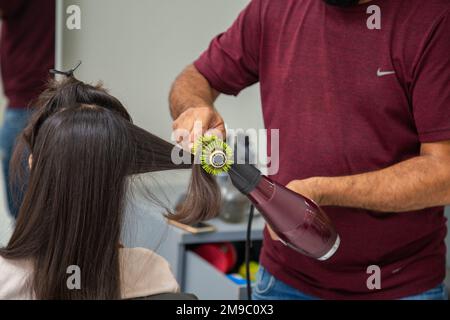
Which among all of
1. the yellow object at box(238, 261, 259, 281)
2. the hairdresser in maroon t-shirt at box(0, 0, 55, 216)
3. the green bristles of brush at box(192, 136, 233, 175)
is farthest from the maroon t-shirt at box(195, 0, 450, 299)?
the yellow object at box(238, 261, 259, 281)

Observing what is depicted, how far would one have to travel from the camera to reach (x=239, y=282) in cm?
211

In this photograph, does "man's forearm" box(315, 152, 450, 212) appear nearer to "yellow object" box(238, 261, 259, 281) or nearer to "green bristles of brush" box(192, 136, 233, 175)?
"green bristles of brush" box(192, 136, 233, 175)

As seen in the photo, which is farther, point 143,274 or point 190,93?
point 190,93

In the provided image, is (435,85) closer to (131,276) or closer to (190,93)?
(190,93)

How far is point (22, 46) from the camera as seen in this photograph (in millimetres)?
1875

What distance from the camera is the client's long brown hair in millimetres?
969

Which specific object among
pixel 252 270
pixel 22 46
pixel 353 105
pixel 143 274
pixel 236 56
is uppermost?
pixel 22 46

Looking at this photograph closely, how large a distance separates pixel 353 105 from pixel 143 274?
21.4 inches

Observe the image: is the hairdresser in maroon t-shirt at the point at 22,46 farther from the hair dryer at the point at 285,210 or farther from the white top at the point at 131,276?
the hair dryer at the point at 285,210

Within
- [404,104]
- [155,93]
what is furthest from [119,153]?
[404,104]

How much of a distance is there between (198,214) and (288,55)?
1.51 feet

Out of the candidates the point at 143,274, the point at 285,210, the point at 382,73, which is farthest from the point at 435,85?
the point at 143,274

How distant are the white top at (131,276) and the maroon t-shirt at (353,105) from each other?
0.30 m
